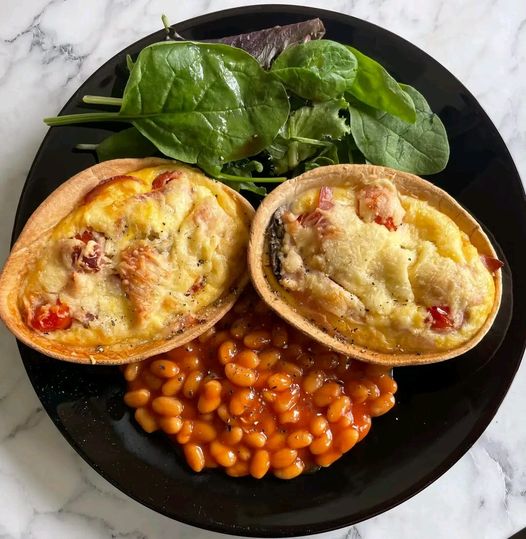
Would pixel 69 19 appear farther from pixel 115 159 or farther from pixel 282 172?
pixel 282 172

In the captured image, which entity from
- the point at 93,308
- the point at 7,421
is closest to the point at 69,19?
the point at 93,308

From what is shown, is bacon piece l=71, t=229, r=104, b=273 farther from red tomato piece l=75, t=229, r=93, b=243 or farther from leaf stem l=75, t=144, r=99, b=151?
leaf stem l=75, t=144, r=99, b=151

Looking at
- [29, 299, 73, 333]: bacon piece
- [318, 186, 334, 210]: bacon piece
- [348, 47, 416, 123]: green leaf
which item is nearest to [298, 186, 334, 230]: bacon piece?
[318, 186, 334, 210]: bacon piece

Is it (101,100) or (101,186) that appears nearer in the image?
(101,186)

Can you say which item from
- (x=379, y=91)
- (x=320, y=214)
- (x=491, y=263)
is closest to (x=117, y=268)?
(x=320, y=214)

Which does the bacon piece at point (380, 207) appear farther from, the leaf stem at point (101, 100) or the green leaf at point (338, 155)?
the leaf stem at point (101, 100)

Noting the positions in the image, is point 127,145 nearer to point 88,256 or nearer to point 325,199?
point 88,256

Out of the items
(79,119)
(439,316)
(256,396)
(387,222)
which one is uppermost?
(387,222)

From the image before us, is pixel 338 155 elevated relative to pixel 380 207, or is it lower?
lower
